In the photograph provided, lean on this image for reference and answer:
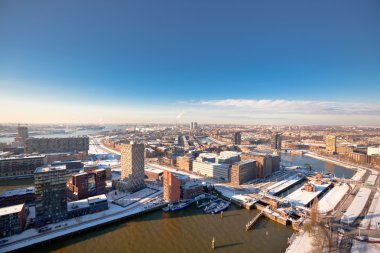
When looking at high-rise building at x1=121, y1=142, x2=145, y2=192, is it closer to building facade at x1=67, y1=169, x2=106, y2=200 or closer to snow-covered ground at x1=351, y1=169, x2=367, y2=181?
building facade at x1=67, y1=169, x2=106, y2=200

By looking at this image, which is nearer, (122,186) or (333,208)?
(333,208)

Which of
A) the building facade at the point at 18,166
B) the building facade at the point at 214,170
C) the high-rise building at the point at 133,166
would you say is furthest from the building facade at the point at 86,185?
the building facade at the point at 214,170

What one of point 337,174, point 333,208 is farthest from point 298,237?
point 337,174

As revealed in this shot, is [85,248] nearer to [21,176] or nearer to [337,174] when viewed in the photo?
[21,176]

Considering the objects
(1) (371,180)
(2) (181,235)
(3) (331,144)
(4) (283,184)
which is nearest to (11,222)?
(2) (181,235)

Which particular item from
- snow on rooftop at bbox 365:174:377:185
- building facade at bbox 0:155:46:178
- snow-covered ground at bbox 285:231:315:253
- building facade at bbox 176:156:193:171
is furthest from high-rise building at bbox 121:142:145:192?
snow on rooftop at bbox 365:174:377:185

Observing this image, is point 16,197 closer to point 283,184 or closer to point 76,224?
point 76,224
